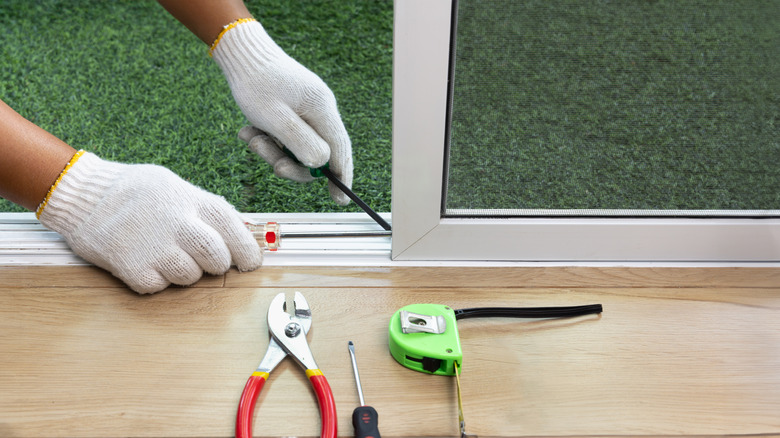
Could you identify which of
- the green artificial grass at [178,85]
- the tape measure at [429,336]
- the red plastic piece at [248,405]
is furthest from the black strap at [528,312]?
the green artificial grass at [178,85]

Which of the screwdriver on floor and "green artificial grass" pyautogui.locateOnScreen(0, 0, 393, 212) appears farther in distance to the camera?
"green artificial grass" pyautogui.locateOnScreen(0, 0, 393, 212)

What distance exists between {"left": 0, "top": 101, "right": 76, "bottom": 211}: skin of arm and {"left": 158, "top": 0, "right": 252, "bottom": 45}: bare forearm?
0.25m

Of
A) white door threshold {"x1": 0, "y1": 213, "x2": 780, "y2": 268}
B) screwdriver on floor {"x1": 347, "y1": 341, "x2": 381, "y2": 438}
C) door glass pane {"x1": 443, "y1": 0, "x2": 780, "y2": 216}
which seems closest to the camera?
screwdriver on floor {"x1": 347, "y1": 341, "x2": 381, "y2": 438}

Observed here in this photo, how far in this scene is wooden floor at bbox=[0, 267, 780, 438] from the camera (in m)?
0.60

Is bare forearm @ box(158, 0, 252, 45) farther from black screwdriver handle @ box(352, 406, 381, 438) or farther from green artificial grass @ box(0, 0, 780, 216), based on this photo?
black screwdriver handle @ box(352, 406, 381, 438)

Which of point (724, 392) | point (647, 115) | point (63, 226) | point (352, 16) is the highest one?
point (352, 16)

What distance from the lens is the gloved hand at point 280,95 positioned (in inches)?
32.0

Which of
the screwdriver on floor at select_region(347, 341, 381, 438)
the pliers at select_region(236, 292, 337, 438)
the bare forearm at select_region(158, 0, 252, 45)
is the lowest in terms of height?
the screwdriver on floor at select_region(347, 341, 381, 438)

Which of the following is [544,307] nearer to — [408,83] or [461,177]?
[461,177]

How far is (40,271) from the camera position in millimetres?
778

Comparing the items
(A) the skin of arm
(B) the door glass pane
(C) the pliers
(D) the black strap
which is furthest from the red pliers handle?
(A) the skin of arm

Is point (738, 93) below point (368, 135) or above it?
above

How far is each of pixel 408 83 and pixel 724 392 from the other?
1.60 ft

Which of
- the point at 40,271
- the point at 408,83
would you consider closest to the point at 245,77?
the point at 408,83
